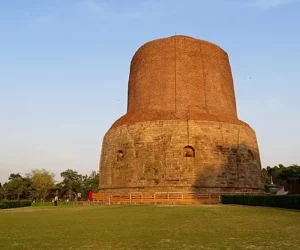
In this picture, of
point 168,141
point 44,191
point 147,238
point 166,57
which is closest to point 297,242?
point 147,238

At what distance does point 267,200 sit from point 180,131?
8.18 metres

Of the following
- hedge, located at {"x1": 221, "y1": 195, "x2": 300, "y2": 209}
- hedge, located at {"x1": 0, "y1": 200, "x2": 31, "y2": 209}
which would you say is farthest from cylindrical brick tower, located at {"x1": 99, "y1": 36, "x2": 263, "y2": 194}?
hedge, located at {"x1": 0, "y1": 200, "x2": 31, "y2": 209}

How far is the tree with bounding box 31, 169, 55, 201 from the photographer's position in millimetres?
44844

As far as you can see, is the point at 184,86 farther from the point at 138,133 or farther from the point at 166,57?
the point at 138,133

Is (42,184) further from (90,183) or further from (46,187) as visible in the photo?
(90,183)

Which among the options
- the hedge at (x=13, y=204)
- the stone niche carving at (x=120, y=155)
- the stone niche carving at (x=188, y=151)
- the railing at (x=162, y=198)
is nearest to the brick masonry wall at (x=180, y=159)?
the stone niche carving at (x=120, y=155)

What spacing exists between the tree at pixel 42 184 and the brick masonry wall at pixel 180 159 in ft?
79.2

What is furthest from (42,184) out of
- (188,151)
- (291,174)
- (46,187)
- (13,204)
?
(291,174)

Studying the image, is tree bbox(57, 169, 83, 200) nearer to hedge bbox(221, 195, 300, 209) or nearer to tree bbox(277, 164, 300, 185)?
tree bbox(277, 164, 300, 185)

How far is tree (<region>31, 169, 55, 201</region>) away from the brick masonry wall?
2415 centimetres

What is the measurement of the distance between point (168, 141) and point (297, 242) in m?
15.9

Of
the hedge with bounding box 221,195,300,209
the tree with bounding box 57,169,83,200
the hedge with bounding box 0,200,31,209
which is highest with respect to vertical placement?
the tree with bounding box 57,169,83,200

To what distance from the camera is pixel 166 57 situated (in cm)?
2512

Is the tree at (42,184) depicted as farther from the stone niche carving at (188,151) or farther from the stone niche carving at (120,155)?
the stone niche carving at (188,151)
